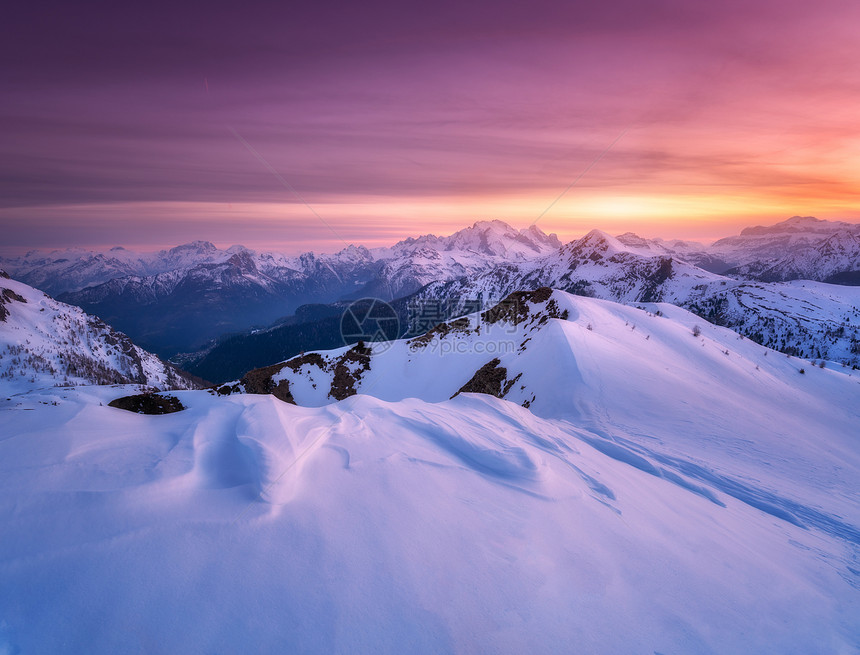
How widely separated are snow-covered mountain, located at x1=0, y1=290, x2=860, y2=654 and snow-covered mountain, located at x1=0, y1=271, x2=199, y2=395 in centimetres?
14644

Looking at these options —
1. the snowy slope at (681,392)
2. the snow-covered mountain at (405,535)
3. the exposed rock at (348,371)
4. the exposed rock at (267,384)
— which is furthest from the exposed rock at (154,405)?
the exposed rock at (267,384)

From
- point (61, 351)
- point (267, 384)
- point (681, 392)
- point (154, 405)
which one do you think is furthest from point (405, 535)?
point (61, 351)

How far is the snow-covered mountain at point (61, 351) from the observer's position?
124562 millimetres

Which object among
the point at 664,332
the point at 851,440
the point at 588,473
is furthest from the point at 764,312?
the point at 588,473

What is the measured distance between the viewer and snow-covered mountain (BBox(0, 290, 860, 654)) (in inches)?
118

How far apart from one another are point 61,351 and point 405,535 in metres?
208

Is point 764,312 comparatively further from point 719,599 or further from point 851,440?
point 719,599

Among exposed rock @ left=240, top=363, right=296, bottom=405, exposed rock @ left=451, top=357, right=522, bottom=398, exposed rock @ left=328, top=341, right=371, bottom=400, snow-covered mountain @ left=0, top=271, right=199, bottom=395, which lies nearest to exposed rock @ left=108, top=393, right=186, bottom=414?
exposed rock @ left=451, top=357, right=522, bottom=398

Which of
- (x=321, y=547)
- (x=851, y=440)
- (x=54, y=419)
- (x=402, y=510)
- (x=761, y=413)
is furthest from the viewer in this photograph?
(x=761, y=413)

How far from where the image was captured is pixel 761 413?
1149 centimetres

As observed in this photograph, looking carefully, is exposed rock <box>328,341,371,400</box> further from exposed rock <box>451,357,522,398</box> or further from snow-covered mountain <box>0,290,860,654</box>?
snow-covered mountain <box>0,290,860,654</box>

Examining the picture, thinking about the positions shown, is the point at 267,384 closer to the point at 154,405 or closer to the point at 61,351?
the point at 154,405

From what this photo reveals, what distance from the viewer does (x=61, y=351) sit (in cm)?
14275

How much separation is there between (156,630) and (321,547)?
4.71 ft
